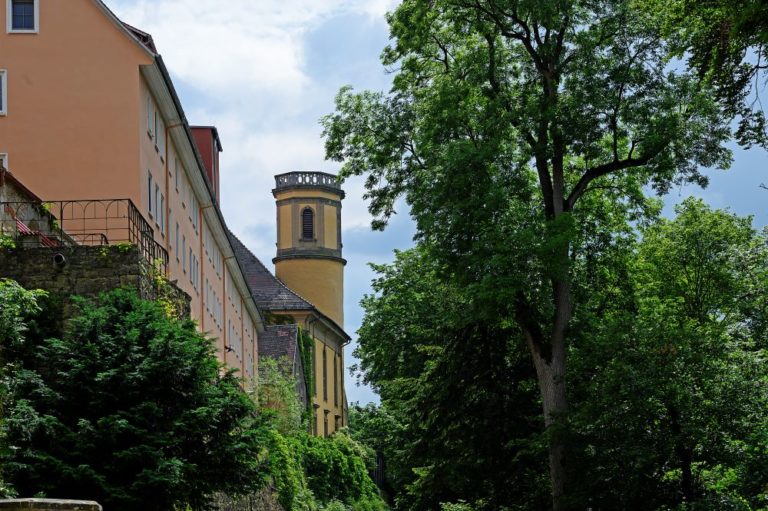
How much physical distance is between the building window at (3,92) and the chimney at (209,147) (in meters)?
13.6

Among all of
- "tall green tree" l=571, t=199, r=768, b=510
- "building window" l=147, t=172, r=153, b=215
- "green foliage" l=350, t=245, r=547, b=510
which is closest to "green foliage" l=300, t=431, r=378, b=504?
"green foliage" l=350, t=245, r=547, b=510

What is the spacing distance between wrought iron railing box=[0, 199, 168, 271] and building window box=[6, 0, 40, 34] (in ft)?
15.4

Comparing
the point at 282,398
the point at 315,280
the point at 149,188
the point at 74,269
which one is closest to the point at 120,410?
the point at 74,269

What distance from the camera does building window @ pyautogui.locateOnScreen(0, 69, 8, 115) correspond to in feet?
96.1

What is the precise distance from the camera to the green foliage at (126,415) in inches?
762

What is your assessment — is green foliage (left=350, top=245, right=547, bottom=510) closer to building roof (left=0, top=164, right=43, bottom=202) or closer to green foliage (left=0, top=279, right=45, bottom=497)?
building roof (left=0, top=164, right=43, bottom=202)

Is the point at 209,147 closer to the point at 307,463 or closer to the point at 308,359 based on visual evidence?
the point at 307,463

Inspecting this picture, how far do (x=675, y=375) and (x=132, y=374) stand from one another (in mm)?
11103

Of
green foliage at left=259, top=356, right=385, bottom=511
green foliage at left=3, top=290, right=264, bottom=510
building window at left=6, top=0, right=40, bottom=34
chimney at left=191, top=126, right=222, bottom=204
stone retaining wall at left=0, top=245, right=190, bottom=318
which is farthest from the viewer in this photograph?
green foliage at left=259, top=356, right=385, bottom=511

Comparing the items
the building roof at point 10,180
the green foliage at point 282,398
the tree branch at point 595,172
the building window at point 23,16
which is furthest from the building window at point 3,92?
the green foliage at point 282,398

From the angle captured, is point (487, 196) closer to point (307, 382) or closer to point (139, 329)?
point (139, 329)

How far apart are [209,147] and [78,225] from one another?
16590 millimetres

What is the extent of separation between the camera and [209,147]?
43.8 meters

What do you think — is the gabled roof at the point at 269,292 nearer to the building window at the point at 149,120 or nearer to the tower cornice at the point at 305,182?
the tower cornice at the point at 305,182
